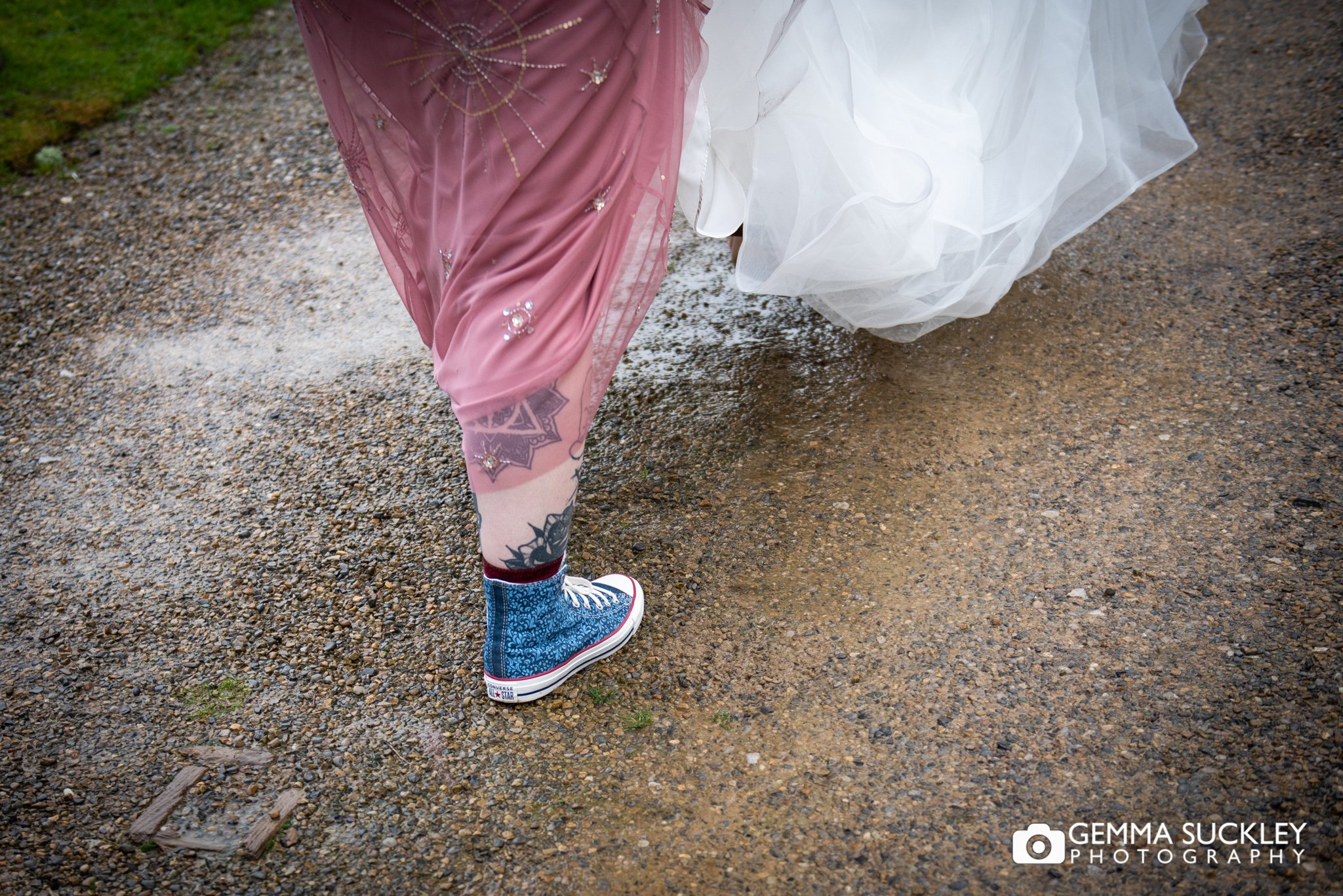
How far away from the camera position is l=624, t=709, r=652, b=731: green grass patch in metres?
1.64

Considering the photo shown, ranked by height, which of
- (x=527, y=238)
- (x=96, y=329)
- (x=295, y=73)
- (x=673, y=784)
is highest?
(x=527, y=238)

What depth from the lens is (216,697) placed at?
1733mm

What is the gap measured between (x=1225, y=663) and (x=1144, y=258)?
1438 millimetres

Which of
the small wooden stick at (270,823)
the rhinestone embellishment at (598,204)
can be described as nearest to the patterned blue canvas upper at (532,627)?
the small wooden stick at (270,823)

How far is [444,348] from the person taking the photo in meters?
1.55

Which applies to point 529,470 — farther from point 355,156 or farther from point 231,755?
point 231,755

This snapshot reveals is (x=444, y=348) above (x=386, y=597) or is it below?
above

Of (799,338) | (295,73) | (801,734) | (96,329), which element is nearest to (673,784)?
(801,734)

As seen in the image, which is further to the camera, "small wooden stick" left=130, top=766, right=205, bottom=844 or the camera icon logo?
"small wooden stick" left=130, top=766, right=205, bottom=844

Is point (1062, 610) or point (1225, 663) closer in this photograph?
point (1225, 663)

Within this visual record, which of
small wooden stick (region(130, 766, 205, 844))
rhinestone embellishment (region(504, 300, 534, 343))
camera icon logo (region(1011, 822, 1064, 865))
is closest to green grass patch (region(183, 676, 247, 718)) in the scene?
small wooden stick (region(130, 766, 205, 844))

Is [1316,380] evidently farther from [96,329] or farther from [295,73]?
[295,73]

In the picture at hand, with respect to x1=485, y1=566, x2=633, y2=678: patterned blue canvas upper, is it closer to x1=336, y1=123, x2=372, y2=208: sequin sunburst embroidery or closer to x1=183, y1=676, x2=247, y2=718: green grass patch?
x1=183, y1=676, x2=247, y2=718: green grass patch

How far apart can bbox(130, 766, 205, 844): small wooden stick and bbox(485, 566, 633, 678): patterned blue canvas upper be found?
51 centimetres
